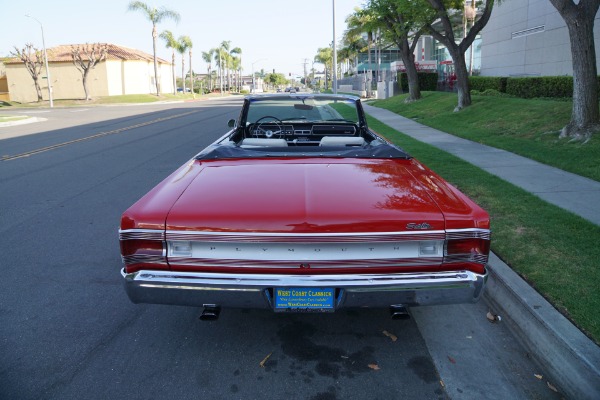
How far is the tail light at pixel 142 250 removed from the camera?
281 centimetres

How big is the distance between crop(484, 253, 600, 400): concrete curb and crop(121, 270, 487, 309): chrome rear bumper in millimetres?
635

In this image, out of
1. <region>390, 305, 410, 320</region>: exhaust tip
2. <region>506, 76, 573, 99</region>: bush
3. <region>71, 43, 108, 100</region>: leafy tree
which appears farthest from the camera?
<region>71, 43, 108, 100</region>: leafy tree

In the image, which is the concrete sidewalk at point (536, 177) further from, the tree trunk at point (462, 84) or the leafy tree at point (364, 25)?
the leafy tree at point (364, 25)

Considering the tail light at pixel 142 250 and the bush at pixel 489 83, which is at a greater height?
the bush at pixel 489 83

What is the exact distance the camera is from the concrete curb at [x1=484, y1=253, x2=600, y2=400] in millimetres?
2680

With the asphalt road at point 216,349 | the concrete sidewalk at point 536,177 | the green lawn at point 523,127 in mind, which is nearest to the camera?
the asphalt road at point 216,349

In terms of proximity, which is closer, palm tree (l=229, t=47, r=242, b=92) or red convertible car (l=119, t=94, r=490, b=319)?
red convertible car (l=119, t=94, r=490, b=319)

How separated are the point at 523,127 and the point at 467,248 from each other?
1092 cm

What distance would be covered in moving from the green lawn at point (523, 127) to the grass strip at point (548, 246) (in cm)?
231

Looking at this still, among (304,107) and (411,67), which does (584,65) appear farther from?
(411,67)

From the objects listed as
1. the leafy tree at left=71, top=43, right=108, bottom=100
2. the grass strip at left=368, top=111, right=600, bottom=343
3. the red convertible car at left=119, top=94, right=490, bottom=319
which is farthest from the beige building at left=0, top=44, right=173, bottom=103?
the red convertible car at left=119, top=94, right=490, bottom=319

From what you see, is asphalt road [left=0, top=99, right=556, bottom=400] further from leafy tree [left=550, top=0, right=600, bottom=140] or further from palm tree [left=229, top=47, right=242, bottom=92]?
palm tree [left=229, top=47, right=242, bottom=92]

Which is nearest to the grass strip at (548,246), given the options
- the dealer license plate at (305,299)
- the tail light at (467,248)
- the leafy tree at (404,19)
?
the tail light at (467,248)

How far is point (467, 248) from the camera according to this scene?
111 inches
